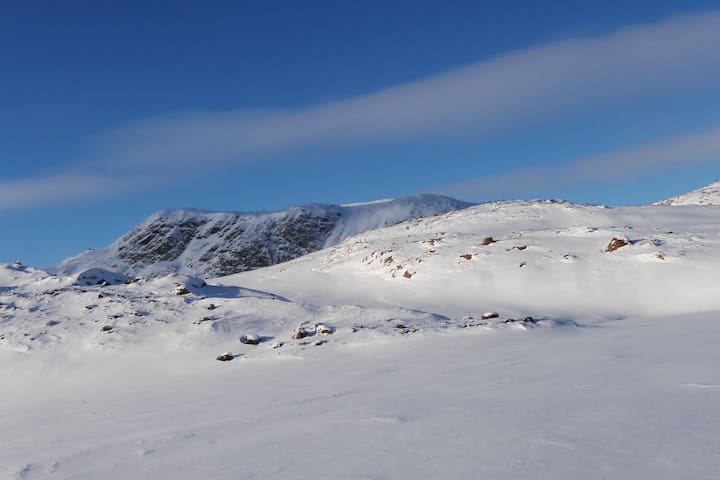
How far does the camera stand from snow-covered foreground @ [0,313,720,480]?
13.8 ft

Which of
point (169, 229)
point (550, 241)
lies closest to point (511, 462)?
point (550, 241)

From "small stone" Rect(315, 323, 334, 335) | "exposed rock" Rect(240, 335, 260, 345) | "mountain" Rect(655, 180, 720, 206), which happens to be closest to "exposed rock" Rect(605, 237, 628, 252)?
"small stone" Rect(315, 323, 334, 335)

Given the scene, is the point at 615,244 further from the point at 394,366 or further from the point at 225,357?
the point at 225,357

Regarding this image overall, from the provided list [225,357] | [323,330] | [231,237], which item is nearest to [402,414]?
[225,357]

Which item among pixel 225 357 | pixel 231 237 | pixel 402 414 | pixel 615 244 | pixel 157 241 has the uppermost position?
pixel 157 241

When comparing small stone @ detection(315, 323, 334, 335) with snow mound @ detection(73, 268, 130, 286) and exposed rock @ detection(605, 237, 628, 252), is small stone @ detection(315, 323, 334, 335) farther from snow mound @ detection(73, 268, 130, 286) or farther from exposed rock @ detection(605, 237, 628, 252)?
exposed rock @ detection(605, 237, 628, 252)

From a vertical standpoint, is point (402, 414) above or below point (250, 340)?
below

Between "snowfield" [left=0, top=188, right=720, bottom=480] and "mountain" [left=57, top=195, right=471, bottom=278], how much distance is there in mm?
72593

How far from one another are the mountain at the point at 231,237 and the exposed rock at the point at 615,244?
75785mm

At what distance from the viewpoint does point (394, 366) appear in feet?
31.6

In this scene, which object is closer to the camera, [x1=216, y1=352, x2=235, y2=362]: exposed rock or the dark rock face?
[x1=216, y1=352, x2=235, y2=362]: exposed rock

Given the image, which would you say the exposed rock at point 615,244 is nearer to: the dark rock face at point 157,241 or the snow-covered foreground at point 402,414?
the snow-covered foreground at point 402,414

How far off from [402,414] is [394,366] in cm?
373

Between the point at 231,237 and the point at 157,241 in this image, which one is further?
the point at 157,241
